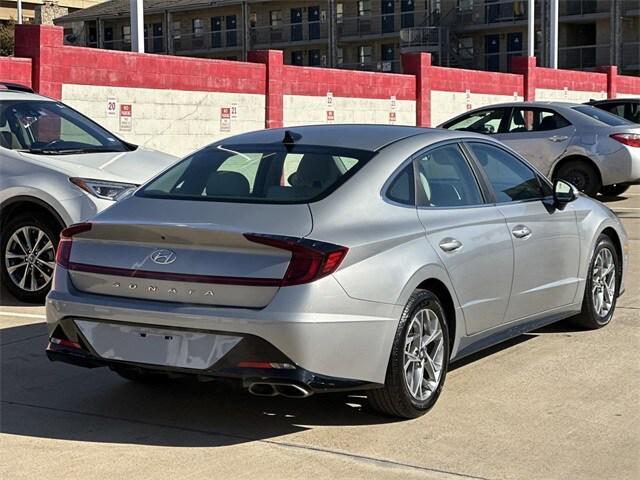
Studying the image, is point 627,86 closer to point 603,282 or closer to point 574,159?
point 574,159

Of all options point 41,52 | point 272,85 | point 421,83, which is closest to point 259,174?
point 41,52

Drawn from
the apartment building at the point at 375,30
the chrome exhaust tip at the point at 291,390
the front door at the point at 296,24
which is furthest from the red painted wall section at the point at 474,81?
the front door at the point at 296,24

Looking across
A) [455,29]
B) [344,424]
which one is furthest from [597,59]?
[344,424]

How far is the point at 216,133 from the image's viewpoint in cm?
2052

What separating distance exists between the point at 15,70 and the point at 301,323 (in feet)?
40.5

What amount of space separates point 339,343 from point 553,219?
2524mm

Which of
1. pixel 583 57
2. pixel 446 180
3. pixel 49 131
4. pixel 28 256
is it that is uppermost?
pixel 583 57

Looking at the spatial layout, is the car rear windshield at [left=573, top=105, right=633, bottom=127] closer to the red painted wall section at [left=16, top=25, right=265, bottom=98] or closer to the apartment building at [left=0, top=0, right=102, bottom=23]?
the red painted wall section at [left=16, top=25, right=265, bottom=98]

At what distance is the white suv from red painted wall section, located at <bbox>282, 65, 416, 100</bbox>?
1326 centimetres

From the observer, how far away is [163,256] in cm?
540

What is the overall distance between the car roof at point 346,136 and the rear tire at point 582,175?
10.1m

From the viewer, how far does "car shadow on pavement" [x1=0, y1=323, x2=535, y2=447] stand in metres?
5.54

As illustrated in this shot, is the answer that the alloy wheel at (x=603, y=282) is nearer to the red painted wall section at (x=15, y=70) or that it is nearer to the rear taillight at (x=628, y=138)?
the rear taillight at (x=628, y=138)

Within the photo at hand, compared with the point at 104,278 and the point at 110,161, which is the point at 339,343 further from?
the point at 110,161
